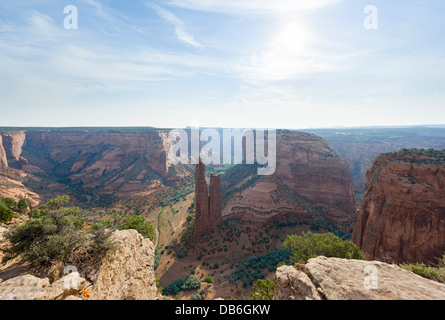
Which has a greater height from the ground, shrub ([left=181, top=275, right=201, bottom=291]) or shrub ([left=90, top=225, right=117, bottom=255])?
shrub ([left=90, top=225, right=117, bottom=255])

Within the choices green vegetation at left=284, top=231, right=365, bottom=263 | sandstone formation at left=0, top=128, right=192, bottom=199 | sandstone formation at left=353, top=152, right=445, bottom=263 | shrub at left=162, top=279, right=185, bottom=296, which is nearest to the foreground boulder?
green vegetation at left=284, top=231, right=365, bottom=263

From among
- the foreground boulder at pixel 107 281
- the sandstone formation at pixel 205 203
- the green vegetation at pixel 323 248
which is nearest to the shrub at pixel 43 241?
the foreground boulder at pixel 107 281

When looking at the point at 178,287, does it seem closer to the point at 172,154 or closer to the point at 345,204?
the point at 345,204

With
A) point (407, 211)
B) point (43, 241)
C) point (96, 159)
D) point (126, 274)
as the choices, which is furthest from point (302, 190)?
point (96, 159)

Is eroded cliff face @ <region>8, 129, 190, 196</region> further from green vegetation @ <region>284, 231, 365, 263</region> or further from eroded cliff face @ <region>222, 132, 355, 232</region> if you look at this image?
green vegetation @ <region>284, 231, 365, 263</region>

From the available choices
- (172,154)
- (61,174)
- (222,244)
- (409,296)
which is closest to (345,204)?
(222,244)

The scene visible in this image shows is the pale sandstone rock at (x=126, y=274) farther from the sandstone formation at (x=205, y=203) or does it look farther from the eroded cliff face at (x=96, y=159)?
the eroded cliff face at (x=96, y=159)
